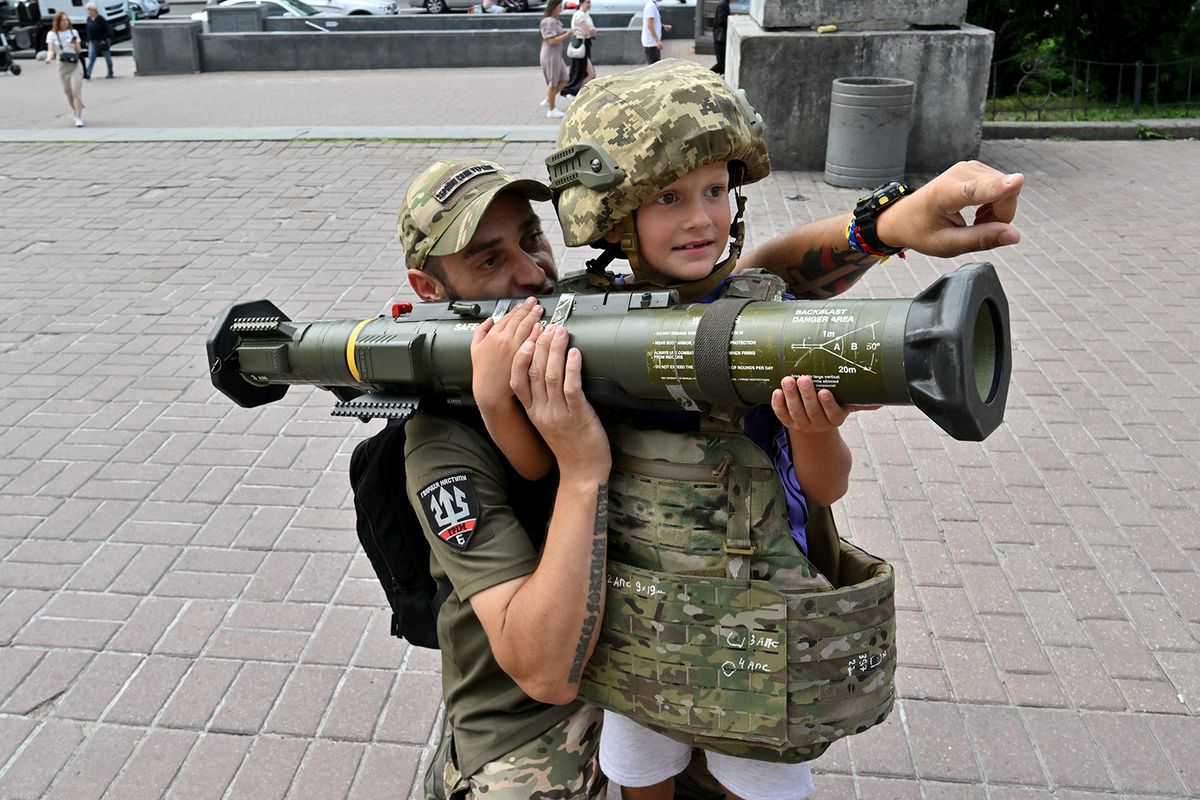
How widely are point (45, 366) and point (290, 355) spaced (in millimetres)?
5093

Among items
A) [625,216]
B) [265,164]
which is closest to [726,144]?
[625,216]

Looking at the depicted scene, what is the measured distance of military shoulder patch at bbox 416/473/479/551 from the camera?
1.89 meters

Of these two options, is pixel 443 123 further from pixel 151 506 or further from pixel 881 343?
pixel 881 343

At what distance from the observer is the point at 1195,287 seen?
23.3 feet

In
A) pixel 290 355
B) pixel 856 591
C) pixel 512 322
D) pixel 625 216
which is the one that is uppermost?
pixel 625 216

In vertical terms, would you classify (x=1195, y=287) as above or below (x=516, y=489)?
below

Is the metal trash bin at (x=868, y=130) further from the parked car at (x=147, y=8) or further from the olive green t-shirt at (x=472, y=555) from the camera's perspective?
the parked car at (x=147, y=8)

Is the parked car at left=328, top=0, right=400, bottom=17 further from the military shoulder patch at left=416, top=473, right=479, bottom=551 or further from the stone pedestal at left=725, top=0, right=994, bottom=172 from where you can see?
the military shoulder patch at left=416, top=473, right=479, bottom=551

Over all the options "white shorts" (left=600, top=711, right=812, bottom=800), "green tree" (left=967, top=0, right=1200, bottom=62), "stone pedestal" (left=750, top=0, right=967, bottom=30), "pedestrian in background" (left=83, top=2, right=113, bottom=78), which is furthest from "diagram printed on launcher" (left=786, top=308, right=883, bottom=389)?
"pedestrian in background" (left=83, top=2, right=113, bottom=78)

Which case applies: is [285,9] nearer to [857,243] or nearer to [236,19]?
[236,19]

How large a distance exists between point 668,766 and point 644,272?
1026 mm

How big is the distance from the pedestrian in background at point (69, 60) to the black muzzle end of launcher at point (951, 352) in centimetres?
1505

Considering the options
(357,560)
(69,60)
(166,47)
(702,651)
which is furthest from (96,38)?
(702,651)

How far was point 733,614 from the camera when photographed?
1809 mm
